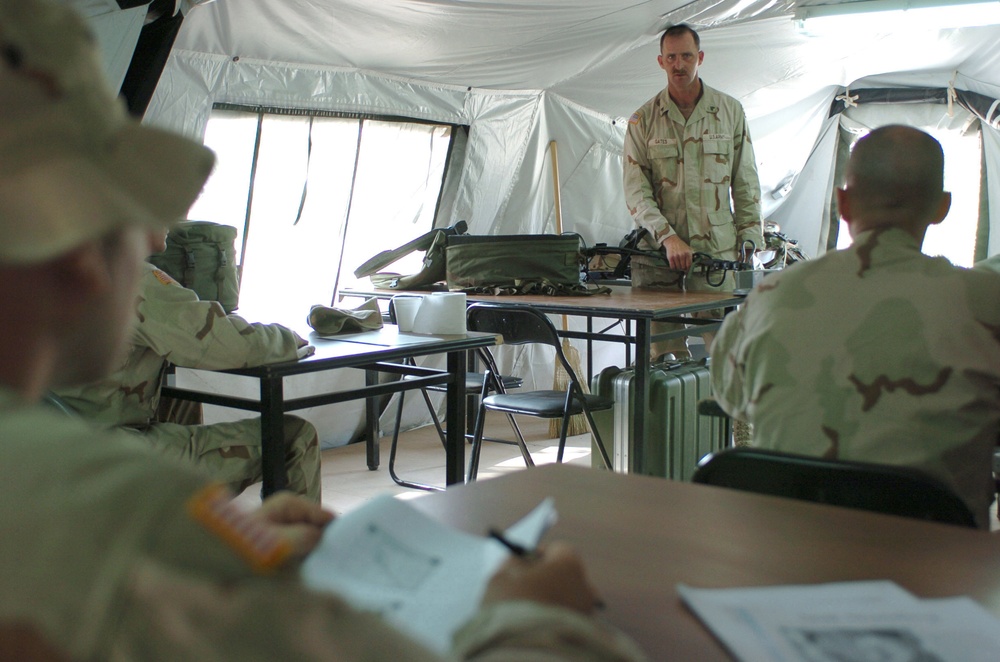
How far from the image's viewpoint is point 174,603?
A: 17.6 inches

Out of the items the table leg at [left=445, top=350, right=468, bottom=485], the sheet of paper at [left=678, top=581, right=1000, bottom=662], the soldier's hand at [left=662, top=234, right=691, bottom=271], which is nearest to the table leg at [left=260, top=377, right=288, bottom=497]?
the table leg at [left=445, top=350, right=468, bottom=485]

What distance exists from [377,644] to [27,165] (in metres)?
0.31

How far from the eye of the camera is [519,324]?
3.75 metres

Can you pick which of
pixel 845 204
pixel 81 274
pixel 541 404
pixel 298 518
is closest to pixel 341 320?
pixel 541 404

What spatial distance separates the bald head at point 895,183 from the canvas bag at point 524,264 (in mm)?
2450

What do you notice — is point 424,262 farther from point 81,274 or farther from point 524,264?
point 81,274

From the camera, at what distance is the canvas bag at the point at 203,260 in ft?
10.1

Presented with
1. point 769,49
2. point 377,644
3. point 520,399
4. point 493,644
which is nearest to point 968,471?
point 493,644

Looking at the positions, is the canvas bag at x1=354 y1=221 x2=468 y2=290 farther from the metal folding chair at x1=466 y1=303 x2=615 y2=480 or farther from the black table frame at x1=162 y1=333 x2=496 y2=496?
the black table frame at x1=162 y1=333 x2=496 y2=496

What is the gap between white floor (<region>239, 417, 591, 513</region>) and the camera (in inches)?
178

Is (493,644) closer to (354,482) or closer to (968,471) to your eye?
(968,471)

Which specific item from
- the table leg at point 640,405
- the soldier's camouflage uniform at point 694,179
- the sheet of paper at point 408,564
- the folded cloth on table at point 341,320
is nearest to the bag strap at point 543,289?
the soldier's camouflage uniform at point 694,179

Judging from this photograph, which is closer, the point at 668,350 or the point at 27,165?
the point at 27,165

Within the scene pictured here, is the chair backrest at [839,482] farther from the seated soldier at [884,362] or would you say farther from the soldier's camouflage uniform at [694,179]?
the soldier's camouflage uniform at [694,179]
